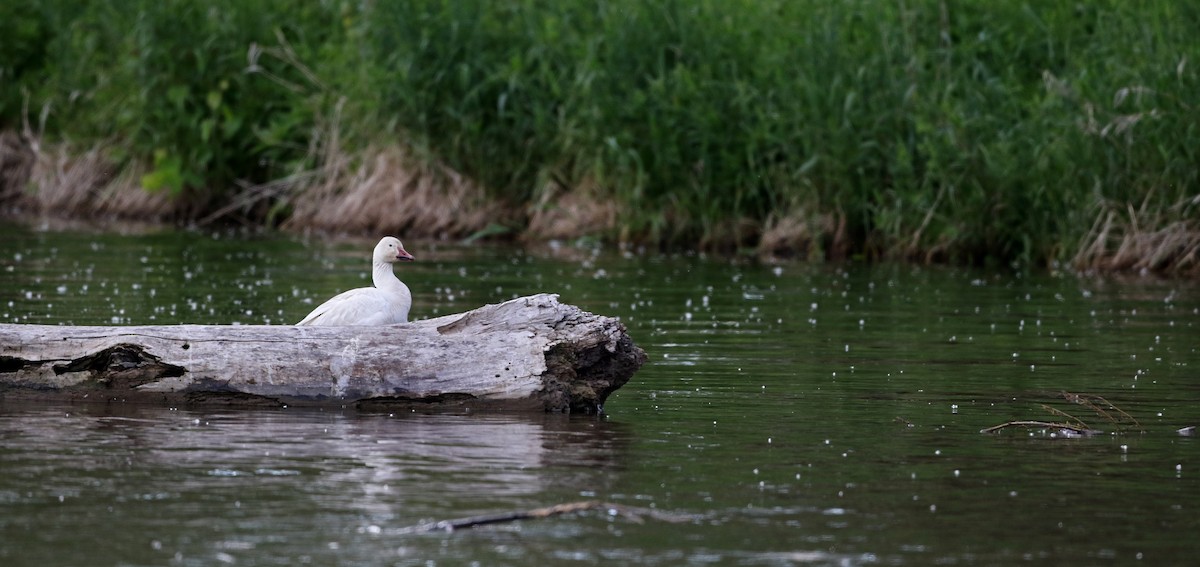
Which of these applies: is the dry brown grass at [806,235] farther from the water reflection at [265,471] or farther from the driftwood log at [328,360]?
the water reflection at [265,471]

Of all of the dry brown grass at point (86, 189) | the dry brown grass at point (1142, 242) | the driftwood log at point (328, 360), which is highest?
the dry brown grass at point (86, 189)

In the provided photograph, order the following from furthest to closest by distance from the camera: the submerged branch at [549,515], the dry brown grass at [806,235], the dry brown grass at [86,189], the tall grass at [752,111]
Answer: the dry brown grass at [86,189]
the dry brown grass at [806,235]
the tall grass at [752,111]
the submerged branch at [549,515]

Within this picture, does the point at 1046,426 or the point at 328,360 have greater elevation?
the point at 328,360

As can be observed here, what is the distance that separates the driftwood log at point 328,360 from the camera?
926 cm

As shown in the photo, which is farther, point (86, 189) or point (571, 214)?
point (86, 189)

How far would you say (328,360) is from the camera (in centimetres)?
930

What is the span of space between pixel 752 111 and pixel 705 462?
13875 millimetres

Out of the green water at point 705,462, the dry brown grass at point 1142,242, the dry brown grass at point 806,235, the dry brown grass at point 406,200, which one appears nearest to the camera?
the green water at point 705,462

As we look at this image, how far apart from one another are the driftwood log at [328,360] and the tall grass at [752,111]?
10.4m

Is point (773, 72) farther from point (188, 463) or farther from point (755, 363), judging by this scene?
point (188, 463)

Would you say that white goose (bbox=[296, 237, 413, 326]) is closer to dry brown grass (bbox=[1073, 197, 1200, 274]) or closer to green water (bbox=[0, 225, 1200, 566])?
green water (bbox=[0, 225, 1200, 566])

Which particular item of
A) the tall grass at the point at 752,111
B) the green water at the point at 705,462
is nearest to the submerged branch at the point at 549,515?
the green water at the point at 705,462

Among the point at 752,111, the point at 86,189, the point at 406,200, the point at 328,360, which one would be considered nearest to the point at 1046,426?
the point at 328,360

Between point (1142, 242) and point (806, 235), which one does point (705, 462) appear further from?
point (806, 235)
